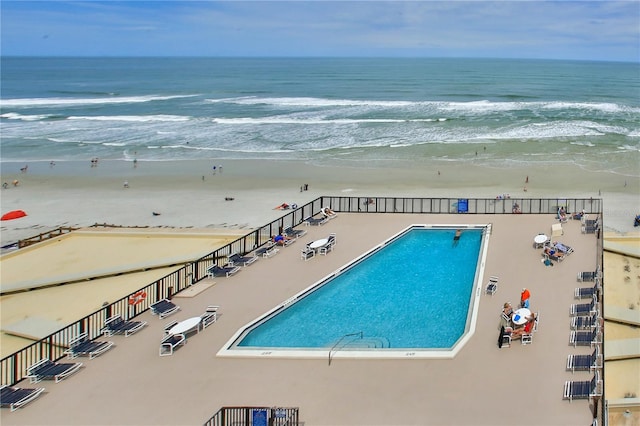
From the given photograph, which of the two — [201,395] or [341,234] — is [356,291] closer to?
[341,234]

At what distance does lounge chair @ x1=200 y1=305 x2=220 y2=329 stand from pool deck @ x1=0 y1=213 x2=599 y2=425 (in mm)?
128

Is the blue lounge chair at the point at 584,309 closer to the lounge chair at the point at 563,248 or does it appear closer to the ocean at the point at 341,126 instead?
the lounge chair at the point at 563,248

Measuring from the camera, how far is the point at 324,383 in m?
10.2

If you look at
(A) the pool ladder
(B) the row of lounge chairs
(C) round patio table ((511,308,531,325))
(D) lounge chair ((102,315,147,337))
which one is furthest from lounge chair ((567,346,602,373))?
(D) lounge chair ((102,315,147,337))

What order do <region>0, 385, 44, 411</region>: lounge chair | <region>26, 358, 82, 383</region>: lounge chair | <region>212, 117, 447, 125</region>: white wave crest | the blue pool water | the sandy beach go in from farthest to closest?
<region>212, 117, 447, 125</region>: white wave crest → the sandy beach → the blue pool water → <region>26, 358, 82, 383</region>: lounge chair → <region>0, 385, 44, 411</region>: lounge chair

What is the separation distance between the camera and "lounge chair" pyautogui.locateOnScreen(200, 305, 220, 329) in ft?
41.4

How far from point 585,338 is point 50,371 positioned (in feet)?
32.3

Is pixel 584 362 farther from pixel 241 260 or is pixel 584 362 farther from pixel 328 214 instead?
pixel 328 214

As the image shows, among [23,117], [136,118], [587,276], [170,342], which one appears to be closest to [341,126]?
[136,118]

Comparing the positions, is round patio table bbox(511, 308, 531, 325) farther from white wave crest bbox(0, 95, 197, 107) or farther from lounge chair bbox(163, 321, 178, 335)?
white wave crest bbox(0, 95, 197, 107)

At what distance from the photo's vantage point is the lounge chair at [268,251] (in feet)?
56.6

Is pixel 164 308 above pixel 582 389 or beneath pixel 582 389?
above

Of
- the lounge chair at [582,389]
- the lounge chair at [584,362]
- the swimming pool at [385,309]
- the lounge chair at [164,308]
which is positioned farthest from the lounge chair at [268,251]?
the lounge chair at [582,389]

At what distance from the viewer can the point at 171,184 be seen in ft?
120
